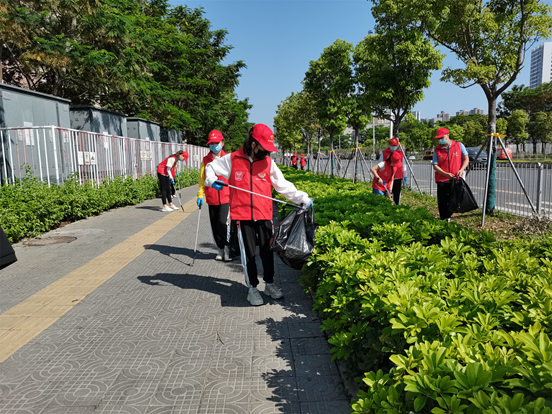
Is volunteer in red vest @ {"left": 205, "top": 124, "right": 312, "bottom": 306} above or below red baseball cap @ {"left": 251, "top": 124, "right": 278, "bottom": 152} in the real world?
below

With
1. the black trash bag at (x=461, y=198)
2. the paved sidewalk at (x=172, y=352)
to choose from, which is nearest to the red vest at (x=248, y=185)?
the paved sidewalk at (x=172, y=352)

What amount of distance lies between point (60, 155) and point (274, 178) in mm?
8125

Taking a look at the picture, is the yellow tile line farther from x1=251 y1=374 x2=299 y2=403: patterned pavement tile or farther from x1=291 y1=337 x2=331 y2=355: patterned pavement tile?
x1=291 y1=337 x2=331 y2=355: patterned pavement tile

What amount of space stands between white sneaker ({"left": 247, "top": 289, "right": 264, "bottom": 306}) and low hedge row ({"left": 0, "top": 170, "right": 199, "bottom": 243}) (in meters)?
5.34

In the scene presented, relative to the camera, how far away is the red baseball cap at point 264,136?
3910 millimetres

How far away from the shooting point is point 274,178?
4340 mm

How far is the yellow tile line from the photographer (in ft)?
12.2

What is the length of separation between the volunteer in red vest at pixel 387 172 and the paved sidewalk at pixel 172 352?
327cm

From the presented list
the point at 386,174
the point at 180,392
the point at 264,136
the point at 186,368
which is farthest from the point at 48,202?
the point at 180,392

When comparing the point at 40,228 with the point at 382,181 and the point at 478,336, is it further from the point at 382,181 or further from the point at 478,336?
the point at 478,336

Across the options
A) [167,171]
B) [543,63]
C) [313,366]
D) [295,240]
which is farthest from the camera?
[543,63]

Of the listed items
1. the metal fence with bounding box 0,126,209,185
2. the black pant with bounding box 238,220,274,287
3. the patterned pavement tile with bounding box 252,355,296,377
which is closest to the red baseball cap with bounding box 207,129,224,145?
the black pant with bounding box 238,220,274,287

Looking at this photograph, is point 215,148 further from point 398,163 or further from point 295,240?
point 398,163

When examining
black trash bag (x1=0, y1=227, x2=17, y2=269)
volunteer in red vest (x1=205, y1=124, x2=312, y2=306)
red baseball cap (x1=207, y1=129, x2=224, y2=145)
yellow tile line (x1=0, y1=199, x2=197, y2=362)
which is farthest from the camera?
red baseball cap (x1=207, y1=129, x2=224, y2=145)
